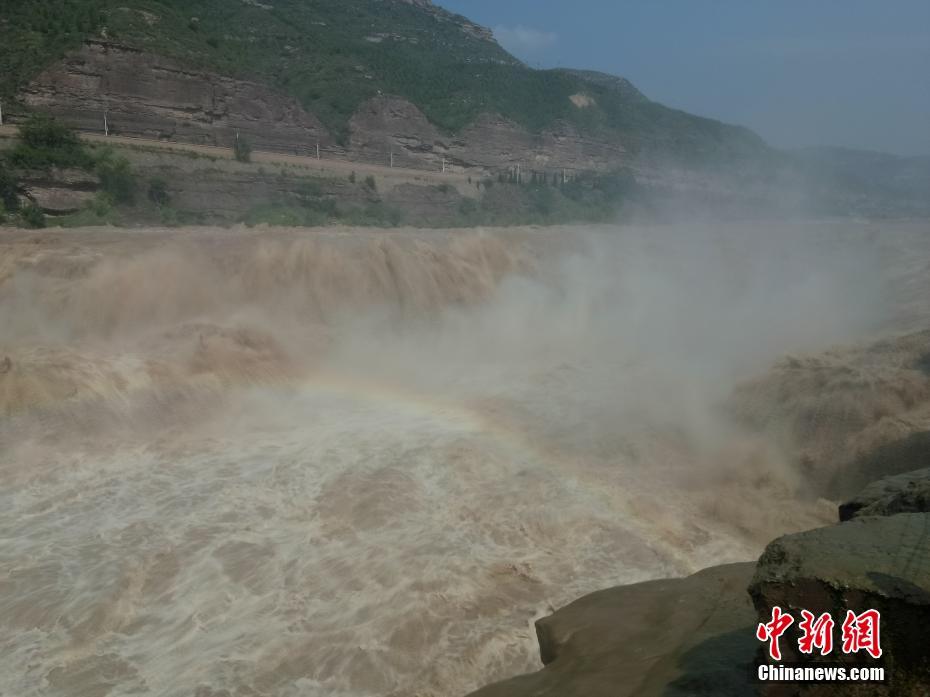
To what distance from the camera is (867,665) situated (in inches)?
111

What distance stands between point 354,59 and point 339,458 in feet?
153

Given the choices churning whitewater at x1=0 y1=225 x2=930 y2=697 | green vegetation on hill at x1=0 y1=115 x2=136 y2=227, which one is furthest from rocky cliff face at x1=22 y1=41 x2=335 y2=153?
churning whitewater at x1=0 y1=225 x2=930 y2=697

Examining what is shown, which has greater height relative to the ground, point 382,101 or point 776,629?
point 382,101

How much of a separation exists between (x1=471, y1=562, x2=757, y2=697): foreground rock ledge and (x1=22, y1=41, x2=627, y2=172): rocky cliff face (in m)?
28.7

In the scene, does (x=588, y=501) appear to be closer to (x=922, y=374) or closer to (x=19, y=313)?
(x=922, y=374)

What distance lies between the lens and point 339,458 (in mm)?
9844

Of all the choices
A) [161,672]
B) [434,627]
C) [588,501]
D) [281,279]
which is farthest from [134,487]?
[281,279]

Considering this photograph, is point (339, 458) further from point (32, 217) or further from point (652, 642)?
point (32, 217)

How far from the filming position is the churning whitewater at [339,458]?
6.16 metres

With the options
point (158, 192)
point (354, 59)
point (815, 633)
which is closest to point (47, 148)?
point (158, 192)

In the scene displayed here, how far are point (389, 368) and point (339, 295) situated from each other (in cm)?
272

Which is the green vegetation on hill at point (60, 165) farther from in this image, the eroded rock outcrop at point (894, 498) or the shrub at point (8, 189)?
the eroded rock outcrop at point (894, 498)

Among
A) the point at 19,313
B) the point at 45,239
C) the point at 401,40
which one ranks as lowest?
the point at 19,313

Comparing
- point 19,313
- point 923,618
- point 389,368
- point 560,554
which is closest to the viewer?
point 923,618
